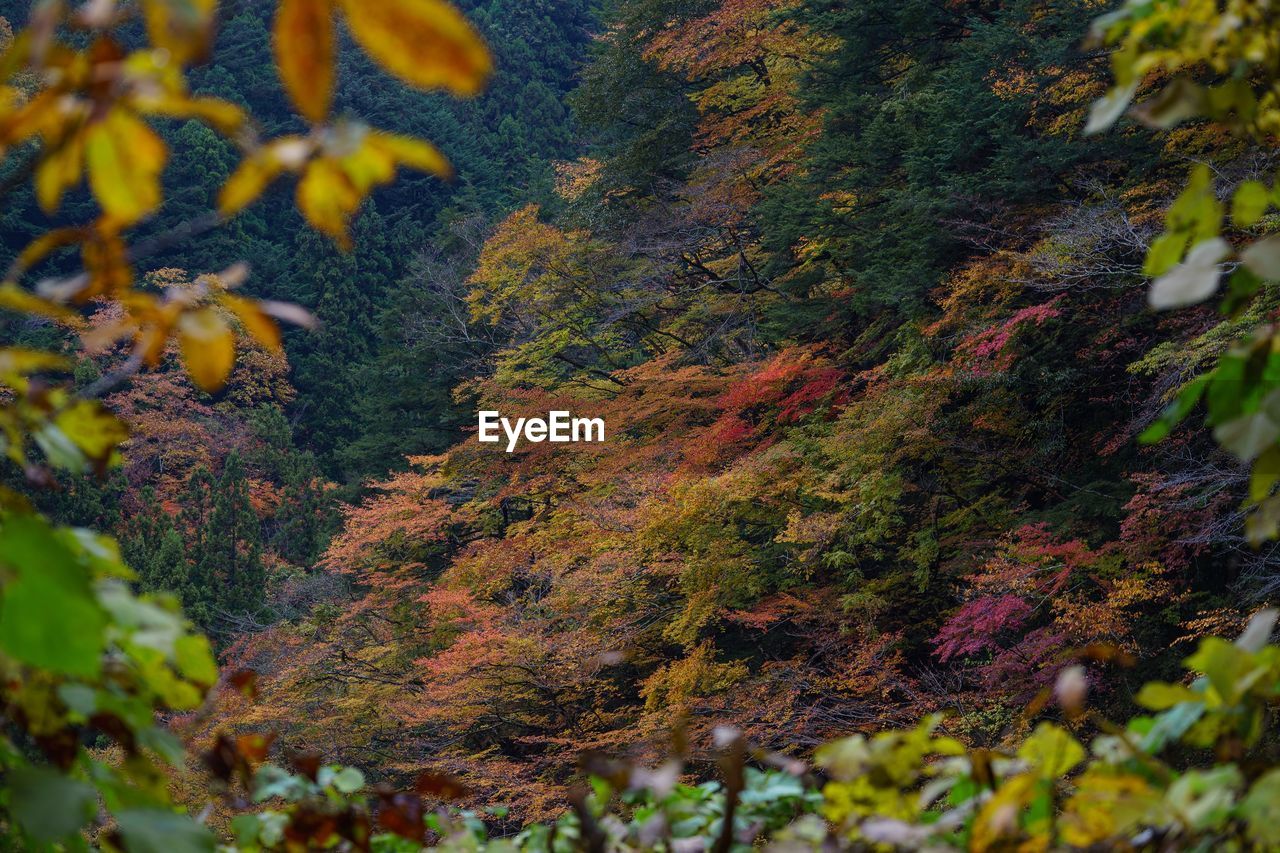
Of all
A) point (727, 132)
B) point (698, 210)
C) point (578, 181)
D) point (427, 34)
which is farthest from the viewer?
point (578, 181)

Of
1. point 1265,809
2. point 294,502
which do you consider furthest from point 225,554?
point 1265,809

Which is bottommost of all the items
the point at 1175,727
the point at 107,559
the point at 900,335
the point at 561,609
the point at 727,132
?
the point at 1175,727

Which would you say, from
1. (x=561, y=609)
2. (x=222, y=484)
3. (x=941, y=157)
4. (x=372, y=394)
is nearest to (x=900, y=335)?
(x=941, y=157)

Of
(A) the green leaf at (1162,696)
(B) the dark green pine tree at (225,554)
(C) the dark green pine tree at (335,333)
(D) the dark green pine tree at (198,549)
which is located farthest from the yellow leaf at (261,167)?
(C) the dark green pine tree at (335,333)

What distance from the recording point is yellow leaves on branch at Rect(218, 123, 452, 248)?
1.33 feet

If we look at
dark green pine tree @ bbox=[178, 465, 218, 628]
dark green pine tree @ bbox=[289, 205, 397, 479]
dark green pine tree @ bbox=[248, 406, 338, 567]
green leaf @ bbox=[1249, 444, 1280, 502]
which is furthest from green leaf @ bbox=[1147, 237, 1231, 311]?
dark green pine tree @ bbox=[289, 205, 397, 479]

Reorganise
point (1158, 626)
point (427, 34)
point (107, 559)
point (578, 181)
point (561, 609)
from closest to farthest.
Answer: point (427, 34)
point (107, 559)
point (1158, 626)
point (561, 609)
point (578, 181)

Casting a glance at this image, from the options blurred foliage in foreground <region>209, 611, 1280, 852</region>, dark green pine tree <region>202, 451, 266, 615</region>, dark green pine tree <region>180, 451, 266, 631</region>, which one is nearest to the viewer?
blurred foliage in foreground <region>209, 611, 1280, 852</region>

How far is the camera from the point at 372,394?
12789 mm

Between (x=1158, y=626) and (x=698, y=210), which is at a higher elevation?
(x=698, y=210)

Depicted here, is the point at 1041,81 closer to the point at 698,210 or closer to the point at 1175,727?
the point at 698,210

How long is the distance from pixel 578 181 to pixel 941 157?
551 cm

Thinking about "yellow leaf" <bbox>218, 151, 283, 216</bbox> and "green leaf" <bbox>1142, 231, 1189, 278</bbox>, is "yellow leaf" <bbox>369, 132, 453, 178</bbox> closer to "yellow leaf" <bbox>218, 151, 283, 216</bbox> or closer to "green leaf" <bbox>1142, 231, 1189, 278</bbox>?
"yellow leaf" <bbox>218, 151, 283, 216</bbox>

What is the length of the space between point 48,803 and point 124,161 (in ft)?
1.03
